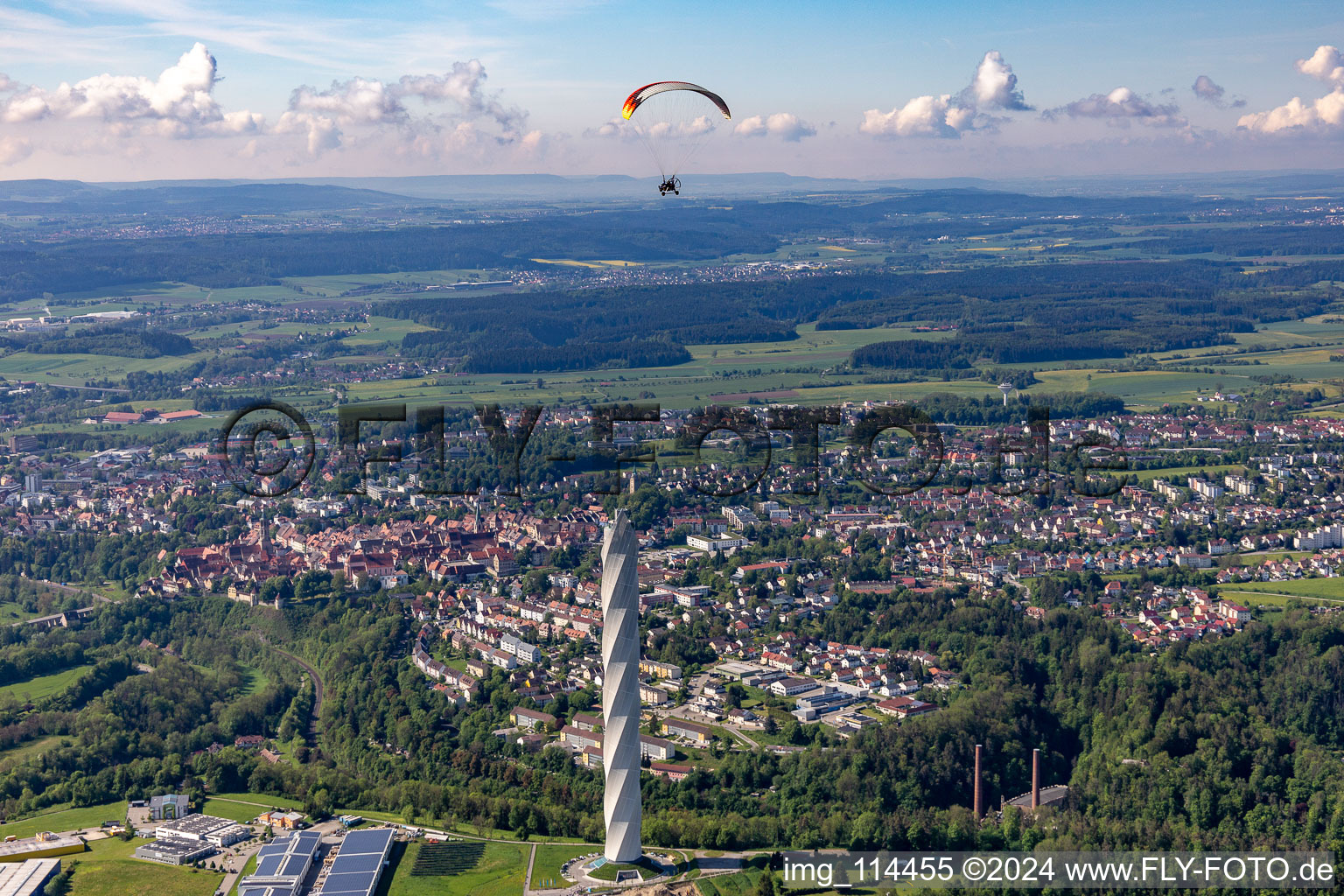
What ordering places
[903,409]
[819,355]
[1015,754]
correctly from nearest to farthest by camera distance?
[1015,754], [903,409], [819,355]

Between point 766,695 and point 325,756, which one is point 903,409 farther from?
point 325,756

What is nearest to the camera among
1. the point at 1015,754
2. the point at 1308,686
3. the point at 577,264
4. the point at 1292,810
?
the point at 1292,810

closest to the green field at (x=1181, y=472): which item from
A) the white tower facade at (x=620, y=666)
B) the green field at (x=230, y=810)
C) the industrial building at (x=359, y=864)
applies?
the white tower facade at (x=620, y=666)

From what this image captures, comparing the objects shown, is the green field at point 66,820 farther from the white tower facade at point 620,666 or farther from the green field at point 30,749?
the white tower facade at point 620,666

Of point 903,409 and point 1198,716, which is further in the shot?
point 903,409

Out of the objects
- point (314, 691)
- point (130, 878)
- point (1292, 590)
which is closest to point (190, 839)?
point (130, 878)

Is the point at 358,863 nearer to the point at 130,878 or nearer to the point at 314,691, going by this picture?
the point at 130,878

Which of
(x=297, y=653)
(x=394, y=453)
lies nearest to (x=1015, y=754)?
(x=297, y=653)
